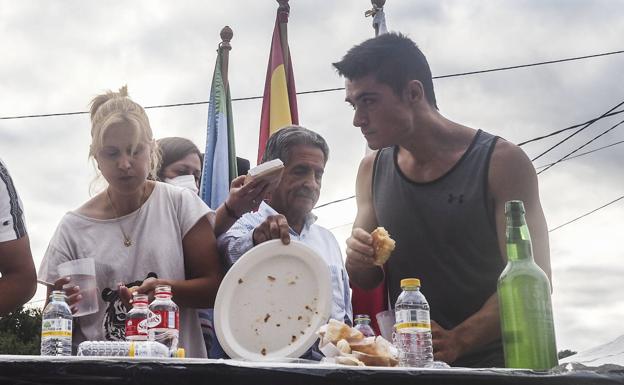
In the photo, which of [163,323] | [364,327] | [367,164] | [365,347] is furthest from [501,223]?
[163,323]

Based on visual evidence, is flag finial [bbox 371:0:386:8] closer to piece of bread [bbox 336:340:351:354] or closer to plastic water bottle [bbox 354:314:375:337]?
plastic water bottle [bbox 354:314:375:337]

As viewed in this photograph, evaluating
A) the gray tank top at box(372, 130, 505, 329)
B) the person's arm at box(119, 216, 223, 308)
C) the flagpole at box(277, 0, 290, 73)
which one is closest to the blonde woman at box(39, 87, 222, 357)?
the person's arm at box(119, 216, 223, 308)

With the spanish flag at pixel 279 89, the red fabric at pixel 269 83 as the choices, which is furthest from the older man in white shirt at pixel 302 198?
the red fabric at pixel 269 83

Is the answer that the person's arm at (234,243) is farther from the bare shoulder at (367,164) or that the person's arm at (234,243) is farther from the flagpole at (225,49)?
the flagpole at (225,49)

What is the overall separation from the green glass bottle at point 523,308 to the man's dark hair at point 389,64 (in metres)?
1.38

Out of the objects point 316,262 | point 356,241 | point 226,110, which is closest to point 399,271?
point 356,241

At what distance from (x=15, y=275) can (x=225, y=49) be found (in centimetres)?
304

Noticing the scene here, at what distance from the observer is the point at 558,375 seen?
4.68 feet

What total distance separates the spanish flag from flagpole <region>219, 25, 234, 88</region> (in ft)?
0.98

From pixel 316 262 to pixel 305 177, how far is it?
98 centimetres

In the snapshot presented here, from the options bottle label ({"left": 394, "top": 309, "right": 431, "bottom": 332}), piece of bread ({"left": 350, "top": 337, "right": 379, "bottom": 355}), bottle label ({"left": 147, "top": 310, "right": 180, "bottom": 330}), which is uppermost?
bottle label ({"left": 147, "top": 310, "right": 180, "bottom": 330})

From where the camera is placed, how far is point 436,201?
102 inches

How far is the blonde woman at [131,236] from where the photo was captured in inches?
94.6

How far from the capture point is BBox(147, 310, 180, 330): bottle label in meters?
1.74
